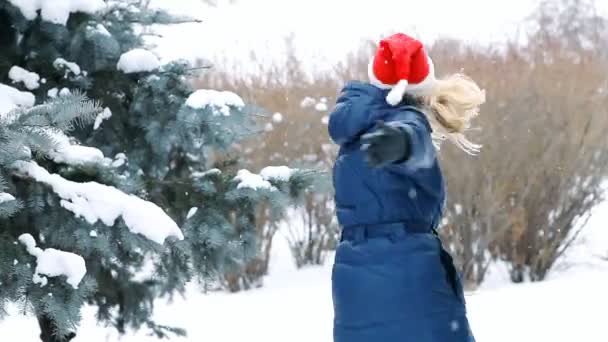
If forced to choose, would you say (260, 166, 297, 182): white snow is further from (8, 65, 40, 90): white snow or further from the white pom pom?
the white pom pom

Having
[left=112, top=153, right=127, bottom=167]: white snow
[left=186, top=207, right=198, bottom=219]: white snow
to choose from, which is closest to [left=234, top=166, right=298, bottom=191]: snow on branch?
[left=186, top=207, right=198, bottom=219]: white snow

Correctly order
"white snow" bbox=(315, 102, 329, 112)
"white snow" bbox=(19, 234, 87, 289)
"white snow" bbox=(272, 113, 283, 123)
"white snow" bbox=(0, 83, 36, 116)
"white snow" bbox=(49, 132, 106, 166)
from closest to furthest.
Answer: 1. "white snow" bbox=(19, 234, 87, 289)
2. "white snow" bbox=(49, 132, 106, 166)
3. "white snow" bbox=(0, 83, 36, 116)
4. "white snow" bbox=(272, 113, 283, 123)
5. "white snow" bbox=(315, 102, 329, 112)

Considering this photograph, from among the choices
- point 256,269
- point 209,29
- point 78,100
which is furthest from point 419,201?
point 209,29

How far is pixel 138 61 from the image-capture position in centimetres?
404

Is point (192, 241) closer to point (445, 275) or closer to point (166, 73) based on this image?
point (166, 73)

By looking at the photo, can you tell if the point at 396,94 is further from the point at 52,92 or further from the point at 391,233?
the point at 52,92

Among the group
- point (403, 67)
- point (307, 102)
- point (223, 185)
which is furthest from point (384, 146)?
point (307, 102)

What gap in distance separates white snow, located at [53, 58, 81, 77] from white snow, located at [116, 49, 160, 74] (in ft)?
0.56

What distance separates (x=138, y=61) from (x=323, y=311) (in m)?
3.81

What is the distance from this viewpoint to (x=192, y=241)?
12.5 ft

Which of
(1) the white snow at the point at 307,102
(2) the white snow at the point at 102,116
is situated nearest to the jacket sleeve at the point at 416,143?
(2) the white snow at the point at 102,116

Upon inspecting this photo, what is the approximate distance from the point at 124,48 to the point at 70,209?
1.14 meters

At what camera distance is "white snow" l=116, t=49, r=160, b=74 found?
4.04m

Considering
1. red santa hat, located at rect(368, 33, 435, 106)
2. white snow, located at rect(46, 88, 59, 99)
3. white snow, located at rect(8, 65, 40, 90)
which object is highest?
white snow, located at rect(8, 65, 40, 90)
